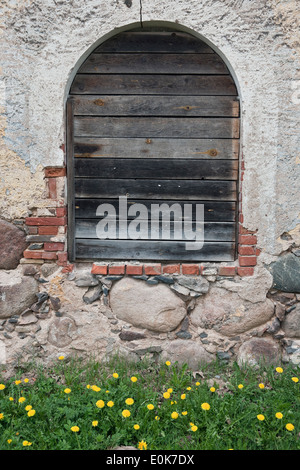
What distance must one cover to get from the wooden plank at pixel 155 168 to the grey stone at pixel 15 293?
86 centimetres

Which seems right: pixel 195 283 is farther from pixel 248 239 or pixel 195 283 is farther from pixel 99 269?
pixel 99 269

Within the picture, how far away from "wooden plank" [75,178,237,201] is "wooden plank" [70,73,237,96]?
2.06 ft

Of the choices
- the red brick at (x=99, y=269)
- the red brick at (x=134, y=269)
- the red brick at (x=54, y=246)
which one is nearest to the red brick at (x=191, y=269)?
the red brick at (x=134, y=269)

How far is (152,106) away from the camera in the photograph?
2770 mm

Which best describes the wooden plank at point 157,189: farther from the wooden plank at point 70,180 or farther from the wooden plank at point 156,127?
the wooden plank at point 156,127

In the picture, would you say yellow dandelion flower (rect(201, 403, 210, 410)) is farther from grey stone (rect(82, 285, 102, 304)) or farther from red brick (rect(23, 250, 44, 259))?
red brick (rect(23, 250, 44, 259))

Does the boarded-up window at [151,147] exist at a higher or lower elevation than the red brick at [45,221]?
higher

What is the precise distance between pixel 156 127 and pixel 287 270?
1.38 metres

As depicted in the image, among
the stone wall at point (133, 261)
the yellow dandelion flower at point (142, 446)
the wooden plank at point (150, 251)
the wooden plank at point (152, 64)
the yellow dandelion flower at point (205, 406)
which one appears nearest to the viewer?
the yellow dandelion flower at point (142, 446)

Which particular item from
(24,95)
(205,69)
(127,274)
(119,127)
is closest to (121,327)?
(127,274)

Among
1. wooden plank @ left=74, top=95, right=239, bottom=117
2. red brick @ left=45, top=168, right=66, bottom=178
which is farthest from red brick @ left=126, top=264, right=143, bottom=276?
wooden plank @ left=74, top=95, right=239, bottom=117

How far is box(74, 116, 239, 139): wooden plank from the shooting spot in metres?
2.77

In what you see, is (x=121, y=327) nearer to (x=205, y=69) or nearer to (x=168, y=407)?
(x=168, y=407)

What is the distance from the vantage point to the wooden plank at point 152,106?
2.75 m
